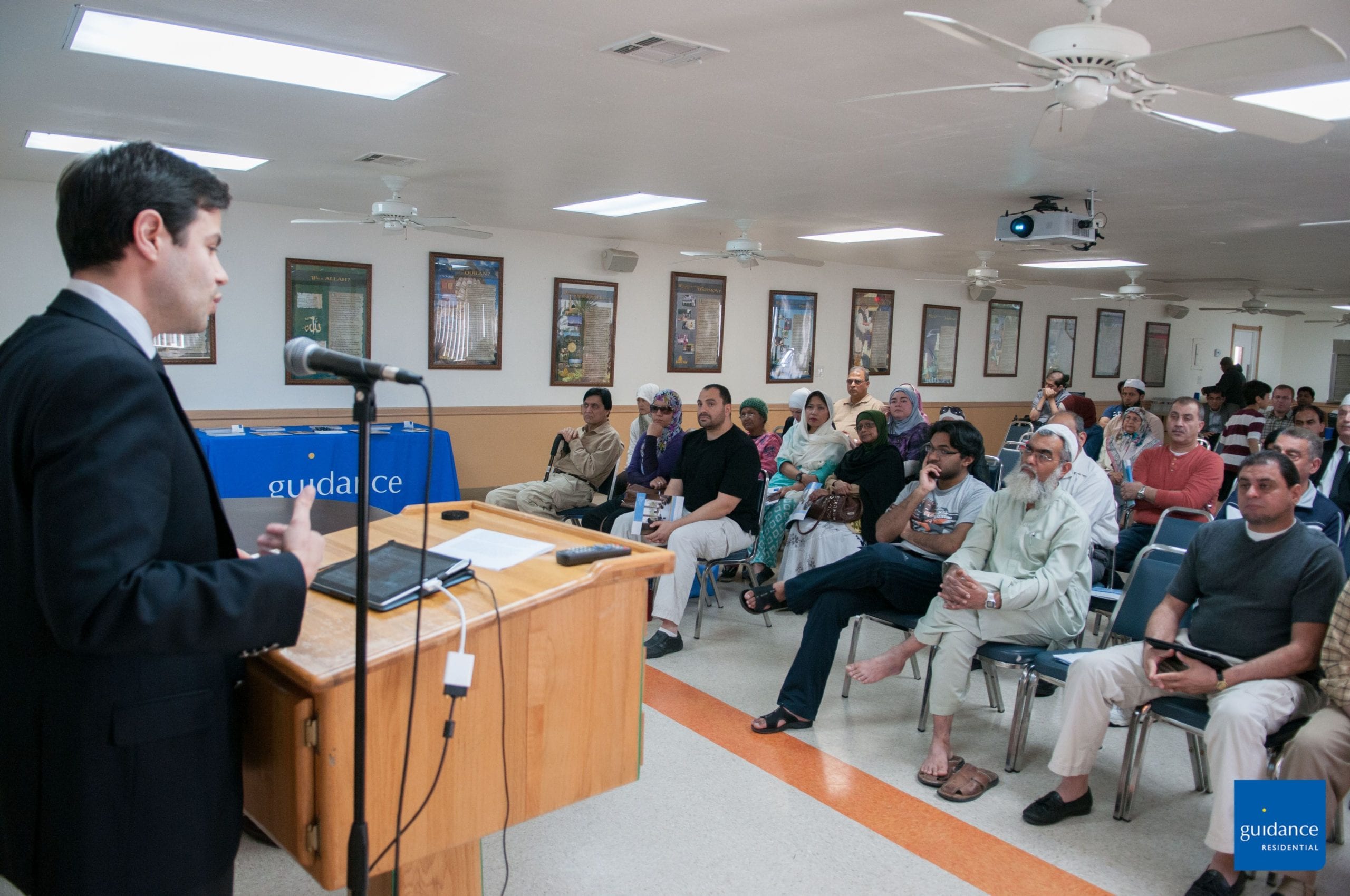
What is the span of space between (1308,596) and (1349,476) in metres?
3.04

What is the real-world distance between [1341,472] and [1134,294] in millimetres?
5726

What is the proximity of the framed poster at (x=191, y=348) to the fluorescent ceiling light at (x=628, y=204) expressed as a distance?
3.09 meters

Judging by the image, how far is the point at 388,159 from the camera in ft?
18.7

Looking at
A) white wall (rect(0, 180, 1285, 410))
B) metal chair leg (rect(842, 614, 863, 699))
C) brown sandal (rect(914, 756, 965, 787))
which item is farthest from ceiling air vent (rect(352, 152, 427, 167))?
brown sandal (rect(914, 756, 965, 787))

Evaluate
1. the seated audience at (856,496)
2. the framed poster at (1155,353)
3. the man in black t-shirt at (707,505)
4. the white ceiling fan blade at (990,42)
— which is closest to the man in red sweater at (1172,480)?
the seated audience at (856,496)

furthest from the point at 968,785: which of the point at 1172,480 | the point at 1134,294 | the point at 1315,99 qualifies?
the point at 1134,294

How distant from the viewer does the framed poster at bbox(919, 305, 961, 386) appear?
41.4ft

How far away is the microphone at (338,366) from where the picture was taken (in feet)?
4.26

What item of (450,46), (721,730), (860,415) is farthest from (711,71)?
(721,730)

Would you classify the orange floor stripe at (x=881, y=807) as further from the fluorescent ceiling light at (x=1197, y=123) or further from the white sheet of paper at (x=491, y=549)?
the fluorescent ceiling light at (x=1197, y=123)

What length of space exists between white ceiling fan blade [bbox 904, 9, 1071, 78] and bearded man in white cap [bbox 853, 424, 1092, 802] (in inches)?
52.9

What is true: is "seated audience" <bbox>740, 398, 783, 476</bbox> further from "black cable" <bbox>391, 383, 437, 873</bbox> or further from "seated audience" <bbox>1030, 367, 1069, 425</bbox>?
"black cable" <bbox>391, 383, 437, 873</bbox>

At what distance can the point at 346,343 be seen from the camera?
27.2ft

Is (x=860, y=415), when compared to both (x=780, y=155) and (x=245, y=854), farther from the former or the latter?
(x=245, y=854)
